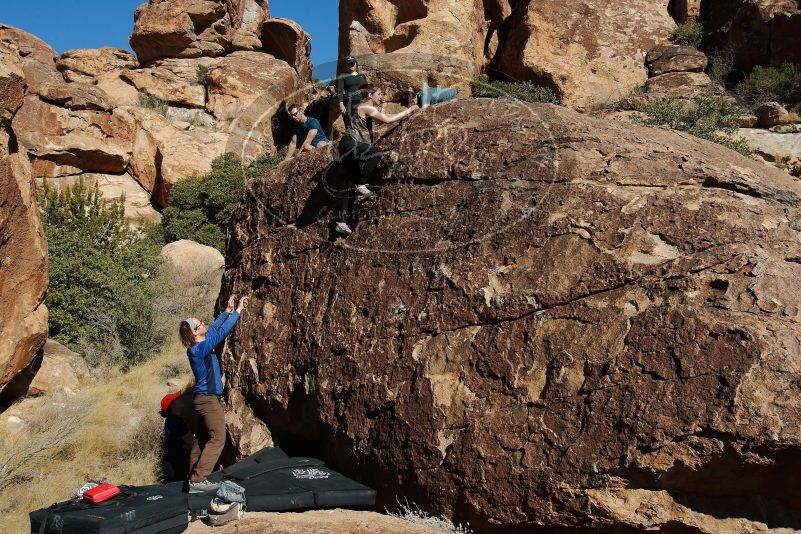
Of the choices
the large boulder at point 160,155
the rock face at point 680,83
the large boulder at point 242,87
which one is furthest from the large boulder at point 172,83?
the rock face at point 680,83

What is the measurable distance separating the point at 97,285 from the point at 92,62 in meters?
18.9

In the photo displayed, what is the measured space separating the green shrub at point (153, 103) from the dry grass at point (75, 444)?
17.7 m

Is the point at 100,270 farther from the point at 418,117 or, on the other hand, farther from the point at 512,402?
the point at 512,402

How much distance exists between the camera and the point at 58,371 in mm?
9211

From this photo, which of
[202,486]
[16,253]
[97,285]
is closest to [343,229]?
[202,486]

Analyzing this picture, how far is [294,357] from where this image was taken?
5656 millimetres

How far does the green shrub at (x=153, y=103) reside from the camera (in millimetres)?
24781

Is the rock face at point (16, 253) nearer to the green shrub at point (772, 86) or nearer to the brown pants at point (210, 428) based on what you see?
the brown pants at point (210, 428)

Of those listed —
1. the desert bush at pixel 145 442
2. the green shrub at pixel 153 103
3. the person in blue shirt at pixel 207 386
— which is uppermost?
the green shrub at pixel 153 103

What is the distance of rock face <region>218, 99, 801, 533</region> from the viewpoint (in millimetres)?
3660

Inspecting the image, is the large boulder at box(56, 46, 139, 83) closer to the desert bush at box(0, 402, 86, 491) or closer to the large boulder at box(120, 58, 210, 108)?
the large boulder at box(120, 58, 210, 108)

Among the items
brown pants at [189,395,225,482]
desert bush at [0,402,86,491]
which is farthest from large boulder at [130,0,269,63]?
brown pants at [189,395,225,482]

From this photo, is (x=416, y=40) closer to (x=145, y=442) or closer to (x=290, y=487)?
(x=145, y=442)

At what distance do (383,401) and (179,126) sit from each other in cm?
2020
